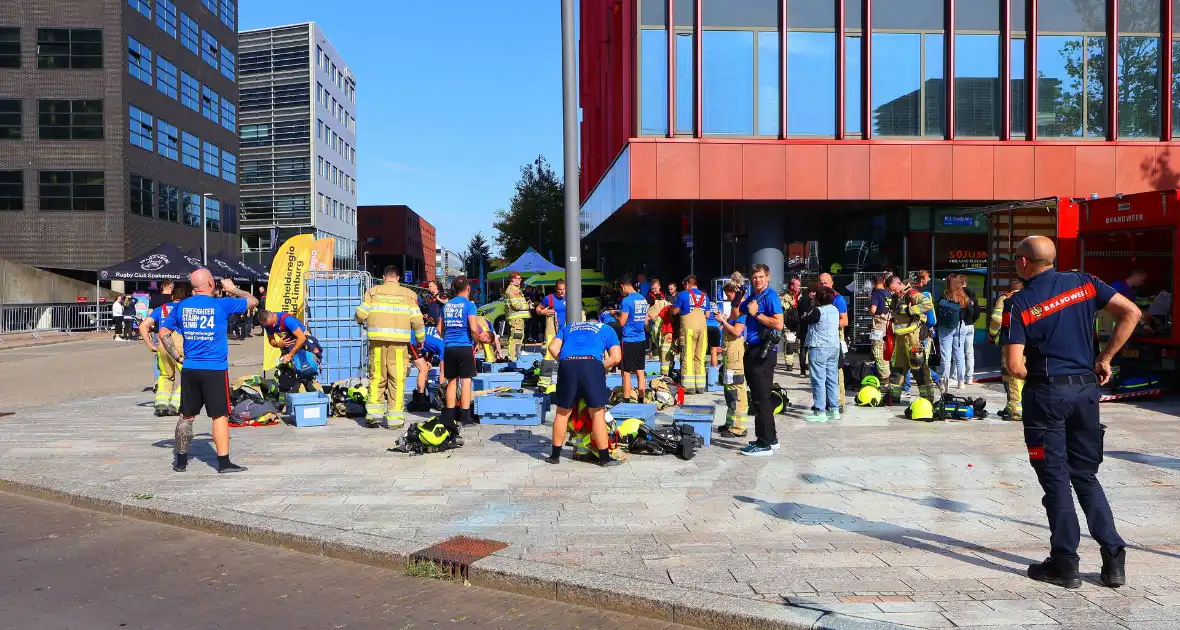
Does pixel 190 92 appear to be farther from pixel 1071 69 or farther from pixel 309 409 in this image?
pixel 309 409

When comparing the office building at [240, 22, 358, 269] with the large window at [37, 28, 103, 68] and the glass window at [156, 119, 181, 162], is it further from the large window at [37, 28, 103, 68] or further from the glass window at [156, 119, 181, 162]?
the large window at [37, 28, 103, 68]

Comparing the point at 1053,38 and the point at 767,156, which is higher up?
the point at 1053,38

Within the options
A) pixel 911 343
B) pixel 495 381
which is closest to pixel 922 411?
pixel 911 343

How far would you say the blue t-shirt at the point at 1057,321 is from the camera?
4.81 m

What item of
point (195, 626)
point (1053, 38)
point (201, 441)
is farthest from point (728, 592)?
point (1053, 38)

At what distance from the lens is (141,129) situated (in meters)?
43.9

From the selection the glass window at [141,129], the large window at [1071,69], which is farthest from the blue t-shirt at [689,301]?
the glass window at [141,129]

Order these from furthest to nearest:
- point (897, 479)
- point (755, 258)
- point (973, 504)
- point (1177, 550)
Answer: point (755, 258)
point (897, 479)
point (973, 504)
point (1177, 550)

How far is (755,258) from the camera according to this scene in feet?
72.7

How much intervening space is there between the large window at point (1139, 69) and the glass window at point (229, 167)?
49.8m

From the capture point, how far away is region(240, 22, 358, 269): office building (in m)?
73.7

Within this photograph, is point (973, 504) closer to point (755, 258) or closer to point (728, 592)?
point (728, 592)

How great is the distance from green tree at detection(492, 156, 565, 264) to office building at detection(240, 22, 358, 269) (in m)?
17.7

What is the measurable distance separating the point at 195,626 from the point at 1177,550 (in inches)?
222
